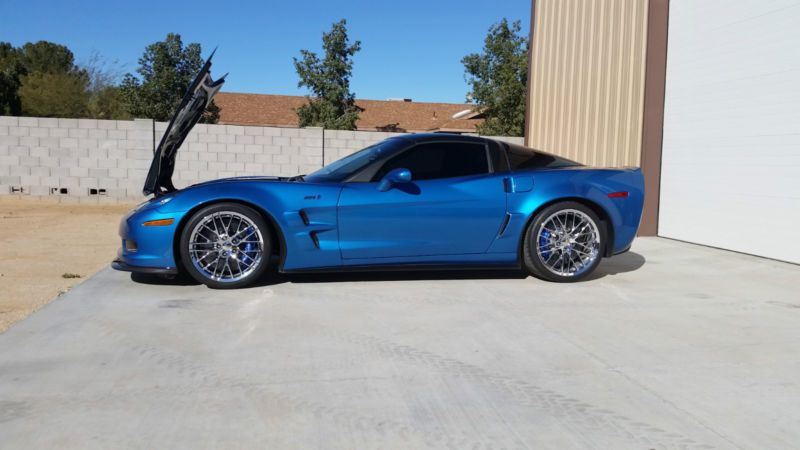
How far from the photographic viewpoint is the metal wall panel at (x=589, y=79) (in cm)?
941

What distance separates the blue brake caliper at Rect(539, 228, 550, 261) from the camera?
5.34 m

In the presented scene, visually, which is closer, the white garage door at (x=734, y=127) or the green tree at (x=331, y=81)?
the white garage door at (x=734, y=127)

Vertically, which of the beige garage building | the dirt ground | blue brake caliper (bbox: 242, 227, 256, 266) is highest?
the beige garage building

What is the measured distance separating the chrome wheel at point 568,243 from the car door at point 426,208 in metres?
0.46

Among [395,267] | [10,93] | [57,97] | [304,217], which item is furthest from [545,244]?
[10,93]

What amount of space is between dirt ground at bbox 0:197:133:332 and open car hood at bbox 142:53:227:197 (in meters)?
1.17

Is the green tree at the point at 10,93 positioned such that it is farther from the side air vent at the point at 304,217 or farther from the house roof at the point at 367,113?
the side air vent at the point at 304,217

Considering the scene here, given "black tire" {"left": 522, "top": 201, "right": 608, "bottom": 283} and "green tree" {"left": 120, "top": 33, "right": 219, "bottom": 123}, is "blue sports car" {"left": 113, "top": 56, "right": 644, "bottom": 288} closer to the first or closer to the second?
"black tire" {"left": 522, "top": 201, "right": 608, "bottom": 283}

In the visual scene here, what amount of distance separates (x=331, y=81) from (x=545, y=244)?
90.2 ft

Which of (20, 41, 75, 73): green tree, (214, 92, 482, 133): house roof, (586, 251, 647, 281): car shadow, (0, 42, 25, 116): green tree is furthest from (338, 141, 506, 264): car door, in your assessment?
(20, 41, 75, 73): green tree

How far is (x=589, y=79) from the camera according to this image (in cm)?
1068

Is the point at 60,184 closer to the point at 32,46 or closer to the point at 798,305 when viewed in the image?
the point at 798,305

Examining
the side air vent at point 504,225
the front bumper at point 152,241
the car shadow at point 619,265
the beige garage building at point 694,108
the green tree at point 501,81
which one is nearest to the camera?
the front bumper at point 152,241

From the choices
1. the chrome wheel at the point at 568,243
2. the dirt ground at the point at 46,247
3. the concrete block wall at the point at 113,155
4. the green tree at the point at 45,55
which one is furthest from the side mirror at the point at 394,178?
the green tree at the point at 45,55
